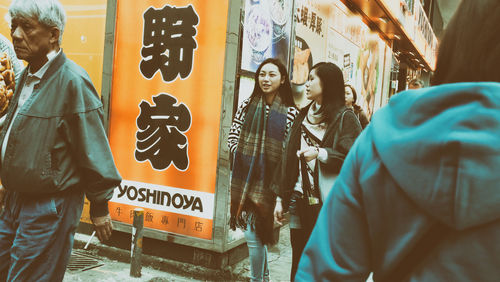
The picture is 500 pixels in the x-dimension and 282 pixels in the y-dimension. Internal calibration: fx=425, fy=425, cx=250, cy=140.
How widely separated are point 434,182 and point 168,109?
14.4ft

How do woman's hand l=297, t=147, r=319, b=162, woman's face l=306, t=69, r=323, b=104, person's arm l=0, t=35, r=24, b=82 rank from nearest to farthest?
1. person's arm l=0, t=35, r=24, b=82
2. woman's hand l=297, t=147, r=319, b=162
3. woman's face l=306, t=69, r=323, b=104

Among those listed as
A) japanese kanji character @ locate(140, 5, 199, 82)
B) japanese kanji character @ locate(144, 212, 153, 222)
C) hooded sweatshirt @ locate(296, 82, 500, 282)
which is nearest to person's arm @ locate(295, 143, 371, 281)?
hooded sweatshirt @ locate(296, 82, 500, 282)

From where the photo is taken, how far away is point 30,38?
230 cm

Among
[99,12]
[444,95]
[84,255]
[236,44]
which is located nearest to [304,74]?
[236,44]

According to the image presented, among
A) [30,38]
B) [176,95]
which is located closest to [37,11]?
[30,38]

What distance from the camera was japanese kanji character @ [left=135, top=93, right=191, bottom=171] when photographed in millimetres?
5008

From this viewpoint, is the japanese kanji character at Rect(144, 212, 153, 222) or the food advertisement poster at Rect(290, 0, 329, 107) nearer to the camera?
the japanese kanji character at Rect(144, 212, 153, 222)

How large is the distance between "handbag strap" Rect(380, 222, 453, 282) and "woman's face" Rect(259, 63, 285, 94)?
300 centimetres

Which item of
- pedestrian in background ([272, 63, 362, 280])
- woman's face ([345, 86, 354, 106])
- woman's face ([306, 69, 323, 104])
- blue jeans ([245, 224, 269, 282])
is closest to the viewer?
pedestrian in background ([272, 63, 362, 280])

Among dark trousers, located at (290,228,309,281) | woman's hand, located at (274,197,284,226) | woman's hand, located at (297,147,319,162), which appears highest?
woman's hand, located at (297,147,319,162)

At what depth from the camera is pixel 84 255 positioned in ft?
17.2

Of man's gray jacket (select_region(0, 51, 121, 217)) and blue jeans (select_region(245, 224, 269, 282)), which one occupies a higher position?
man's gray jacket (select_region(0, 51, 121, 217))

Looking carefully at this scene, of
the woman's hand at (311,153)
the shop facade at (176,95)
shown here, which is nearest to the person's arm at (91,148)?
the woman's hand at (311,153)

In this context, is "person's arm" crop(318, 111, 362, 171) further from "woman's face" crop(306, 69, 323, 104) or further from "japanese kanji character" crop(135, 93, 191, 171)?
"japanese kanji character" crop(135, 93, 191, 171)
